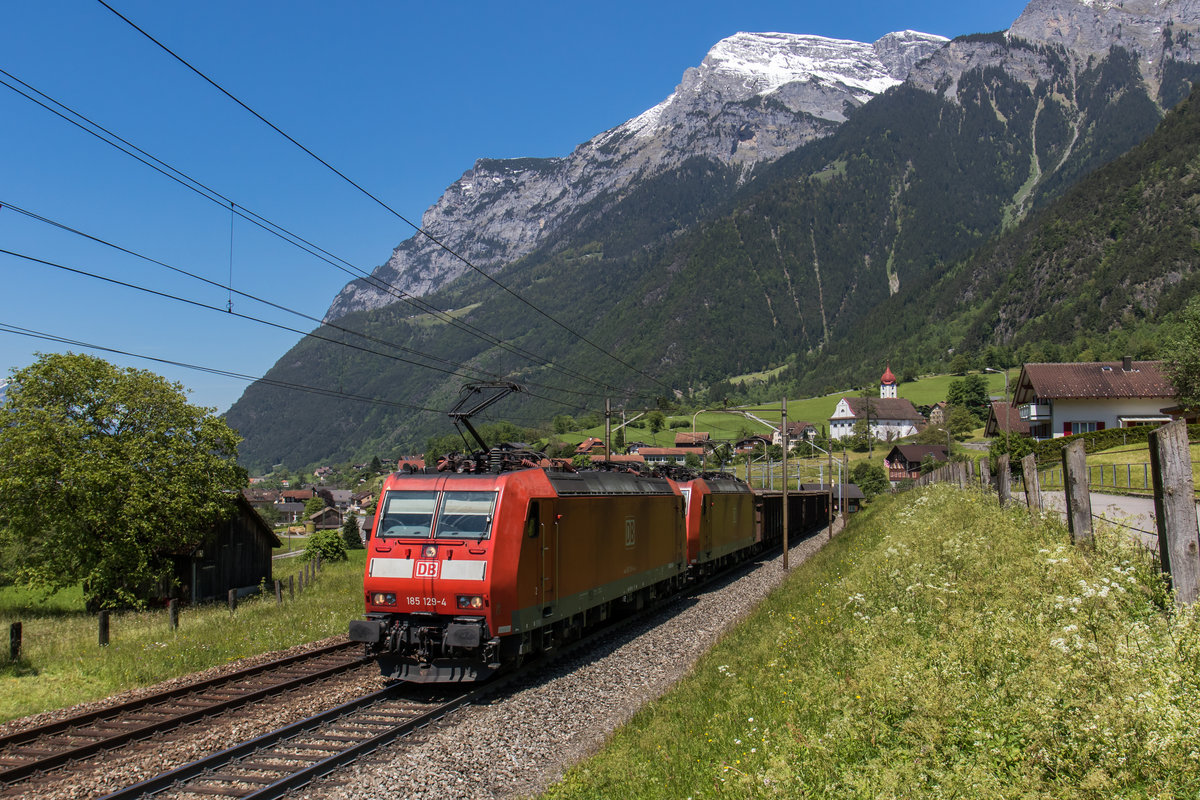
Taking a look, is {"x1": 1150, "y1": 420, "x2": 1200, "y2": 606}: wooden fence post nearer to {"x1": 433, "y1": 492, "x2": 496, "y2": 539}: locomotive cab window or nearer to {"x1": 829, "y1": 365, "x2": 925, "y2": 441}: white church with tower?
{"x1": 433, "y1": 492, "x2": 496, "y2": 539}: locomotive cab window

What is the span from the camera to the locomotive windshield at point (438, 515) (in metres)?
13.9

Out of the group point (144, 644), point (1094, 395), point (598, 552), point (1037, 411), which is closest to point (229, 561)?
point (144, 644)

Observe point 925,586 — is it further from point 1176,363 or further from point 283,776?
point 1176,363

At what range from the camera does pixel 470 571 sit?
13414 mm

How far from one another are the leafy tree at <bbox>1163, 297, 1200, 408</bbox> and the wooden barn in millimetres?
57760

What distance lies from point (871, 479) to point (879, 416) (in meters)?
61.9

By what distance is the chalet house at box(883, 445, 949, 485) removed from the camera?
106m

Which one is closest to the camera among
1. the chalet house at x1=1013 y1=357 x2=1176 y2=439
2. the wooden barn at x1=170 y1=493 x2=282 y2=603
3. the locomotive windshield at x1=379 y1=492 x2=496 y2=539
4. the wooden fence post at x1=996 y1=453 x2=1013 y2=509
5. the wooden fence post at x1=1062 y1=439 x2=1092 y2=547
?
the wooden fence post at x1=1062 y1=439 x2=1092 y2=547

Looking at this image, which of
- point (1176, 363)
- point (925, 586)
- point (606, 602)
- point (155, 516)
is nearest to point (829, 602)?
point (925, 586)

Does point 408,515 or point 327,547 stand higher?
point 408,515

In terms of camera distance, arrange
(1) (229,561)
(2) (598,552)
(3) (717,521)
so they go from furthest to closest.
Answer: (1) (229,561) < (3) (717,521) < (2) (598,552)

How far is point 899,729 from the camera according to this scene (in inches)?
259

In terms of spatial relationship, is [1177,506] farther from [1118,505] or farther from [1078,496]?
[1118,505]

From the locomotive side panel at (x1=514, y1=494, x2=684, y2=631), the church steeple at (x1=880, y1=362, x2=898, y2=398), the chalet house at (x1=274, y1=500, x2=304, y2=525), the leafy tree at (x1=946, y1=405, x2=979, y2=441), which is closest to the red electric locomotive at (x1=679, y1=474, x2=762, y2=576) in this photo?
the locomotive side panel at (x1=514, y1=494, x2=684, y2=631)
